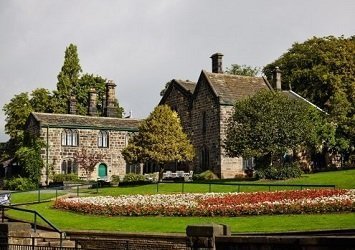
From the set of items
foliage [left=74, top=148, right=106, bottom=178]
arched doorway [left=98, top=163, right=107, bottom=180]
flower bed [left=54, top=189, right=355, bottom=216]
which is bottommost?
flower bed [left=54, top=189, right=355, bottom=216]

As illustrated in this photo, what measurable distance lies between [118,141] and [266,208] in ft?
134

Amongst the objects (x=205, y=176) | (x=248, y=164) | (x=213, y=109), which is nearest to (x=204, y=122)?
(x=213, y=109)

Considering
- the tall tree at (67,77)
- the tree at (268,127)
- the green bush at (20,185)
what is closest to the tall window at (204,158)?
the tree at (268,127)

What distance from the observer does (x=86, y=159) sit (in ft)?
205

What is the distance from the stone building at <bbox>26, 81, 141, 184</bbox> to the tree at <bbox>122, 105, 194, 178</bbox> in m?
13.7

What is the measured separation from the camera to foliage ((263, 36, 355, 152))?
208ft

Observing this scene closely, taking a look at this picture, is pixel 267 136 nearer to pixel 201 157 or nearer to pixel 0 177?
pixel 201 157

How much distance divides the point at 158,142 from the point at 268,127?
28.9 feet

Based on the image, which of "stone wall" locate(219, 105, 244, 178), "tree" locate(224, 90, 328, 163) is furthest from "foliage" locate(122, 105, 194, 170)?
"tree" locate(224, 90, 328, 163)

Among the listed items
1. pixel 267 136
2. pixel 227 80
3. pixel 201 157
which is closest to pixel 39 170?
pixel 201 157

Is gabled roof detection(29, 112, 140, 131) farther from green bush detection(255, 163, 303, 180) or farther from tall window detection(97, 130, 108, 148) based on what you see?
green bush detection(255, 163, 303, 180)

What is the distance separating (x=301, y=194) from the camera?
29609 millimetres

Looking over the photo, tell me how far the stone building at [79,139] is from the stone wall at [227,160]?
1399cm

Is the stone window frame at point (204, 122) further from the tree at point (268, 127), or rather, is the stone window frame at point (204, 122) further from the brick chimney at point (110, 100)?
the brick chimney at point (110, 100)
